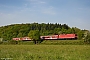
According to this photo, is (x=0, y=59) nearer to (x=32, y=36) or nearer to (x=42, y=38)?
(x=42, y=38)

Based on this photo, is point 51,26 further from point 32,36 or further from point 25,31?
point 32,36

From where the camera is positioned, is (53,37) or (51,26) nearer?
(53,37)

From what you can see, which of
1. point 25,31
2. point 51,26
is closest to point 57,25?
point 51,26

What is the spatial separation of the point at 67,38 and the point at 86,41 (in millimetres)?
14769

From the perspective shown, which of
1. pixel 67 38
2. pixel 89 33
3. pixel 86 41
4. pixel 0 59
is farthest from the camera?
pixel 67 38

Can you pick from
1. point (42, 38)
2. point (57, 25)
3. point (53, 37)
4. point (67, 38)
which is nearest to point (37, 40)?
point (42, 38)

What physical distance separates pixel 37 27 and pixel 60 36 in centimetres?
9641

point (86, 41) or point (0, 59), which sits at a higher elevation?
point (0, 59)

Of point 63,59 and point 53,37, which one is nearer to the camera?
point 63,59

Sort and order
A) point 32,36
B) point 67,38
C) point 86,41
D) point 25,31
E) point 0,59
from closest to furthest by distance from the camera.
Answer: point 0,59 < point 86,41 < point 67,38 < point 32,36 < point 25,31

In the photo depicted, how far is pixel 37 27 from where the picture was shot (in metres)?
191

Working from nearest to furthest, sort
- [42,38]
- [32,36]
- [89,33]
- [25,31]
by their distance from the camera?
[89,33], [42,38], [32,36], [25,31]

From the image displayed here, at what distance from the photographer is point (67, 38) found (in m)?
94.0

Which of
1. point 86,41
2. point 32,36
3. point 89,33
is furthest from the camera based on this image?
point 32,36
